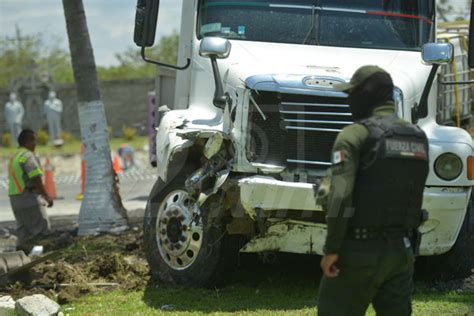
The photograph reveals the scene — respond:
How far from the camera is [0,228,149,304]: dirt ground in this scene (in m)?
7.67

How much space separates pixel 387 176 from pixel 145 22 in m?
3.93

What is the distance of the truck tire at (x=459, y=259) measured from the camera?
24.7ft

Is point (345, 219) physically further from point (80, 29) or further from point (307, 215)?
point (80, 29)

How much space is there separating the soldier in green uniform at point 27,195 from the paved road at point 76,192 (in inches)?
130

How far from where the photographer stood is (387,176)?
4.64 m

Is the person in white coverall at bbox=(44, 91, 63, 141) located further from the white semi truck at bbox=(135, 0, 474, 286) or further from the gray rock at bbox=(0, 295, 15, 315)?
the gray rock at bbox=(0, 295, 15, 315)

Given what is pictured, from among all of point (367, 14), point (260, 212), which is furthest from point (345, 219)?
point (367, 14)

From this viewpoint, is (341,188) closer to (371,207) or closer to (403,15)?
(371,207)

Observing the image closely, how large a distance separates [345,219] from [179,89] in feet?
14.7

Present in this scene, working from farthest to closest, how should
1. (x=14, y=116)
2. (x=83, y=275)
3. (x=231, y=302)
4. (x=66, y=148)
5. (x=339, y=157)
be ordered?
1. (x=14, y=116)
2. (x=66, y=148)
3. (x=83, y=275)
4. (x=231, y=302)
5. (x=339, y=157)

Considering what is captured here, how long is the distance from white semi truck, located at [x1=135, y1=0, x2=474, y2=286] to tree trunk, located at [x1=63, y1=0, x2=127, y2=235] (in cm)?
316

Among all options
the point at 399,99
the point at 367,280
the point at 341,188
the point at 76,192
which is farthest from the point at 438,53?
the point at 76,192

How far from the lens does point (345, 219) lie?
180 inches

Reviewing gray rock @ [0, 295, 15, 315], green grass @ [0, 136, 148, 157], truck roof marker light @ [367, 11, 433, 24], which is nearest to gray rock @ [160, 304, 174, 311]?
gray rock @ [0, 295, 15, 315]
